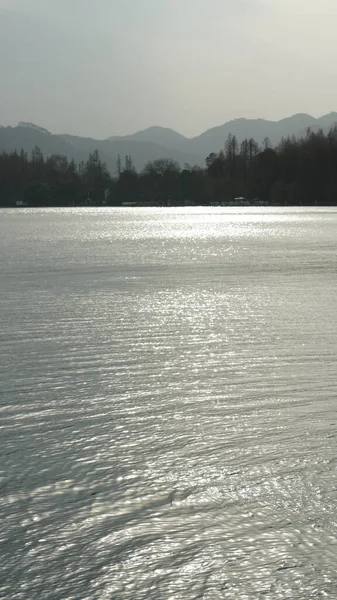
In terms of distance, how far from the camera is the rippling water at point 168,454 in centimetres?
638

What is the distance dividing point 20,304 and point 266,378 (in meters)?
10.8

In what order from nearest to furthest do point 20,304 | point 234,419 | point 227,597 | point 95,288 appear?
1. point 227,597
2. point 234,419
3. point 20,304
4. point 95,288

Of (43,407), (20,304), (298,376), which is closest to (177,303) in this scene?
(20,304)

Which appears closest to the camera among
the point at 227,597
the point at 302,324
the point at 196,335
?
the point at 227,597

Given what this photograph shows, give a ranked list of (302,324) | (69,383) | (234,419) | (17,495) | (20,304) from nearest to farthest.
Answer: (17,495) → (234,419) → (69,383) → (302,324) → (20,304)

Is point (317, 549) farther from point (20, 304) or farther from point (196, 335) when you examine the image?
point (20, 304)

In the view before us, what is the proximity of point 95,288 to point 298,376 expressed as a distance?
15247 millimetres

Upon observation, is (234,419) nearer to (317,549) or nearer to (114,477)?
(114,477)

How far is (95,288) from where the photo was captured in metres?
27.6

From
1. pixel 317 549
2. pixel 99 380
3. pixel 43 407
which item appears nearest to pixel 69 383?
pixel 99 380

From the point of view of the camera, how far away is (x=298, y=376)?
13031 mm

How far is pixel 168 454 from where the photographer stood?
9102 mm

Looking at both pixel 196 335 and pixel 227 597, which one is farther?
pixel 196 335

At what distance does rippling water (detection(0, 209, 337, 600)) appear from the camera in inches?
251
